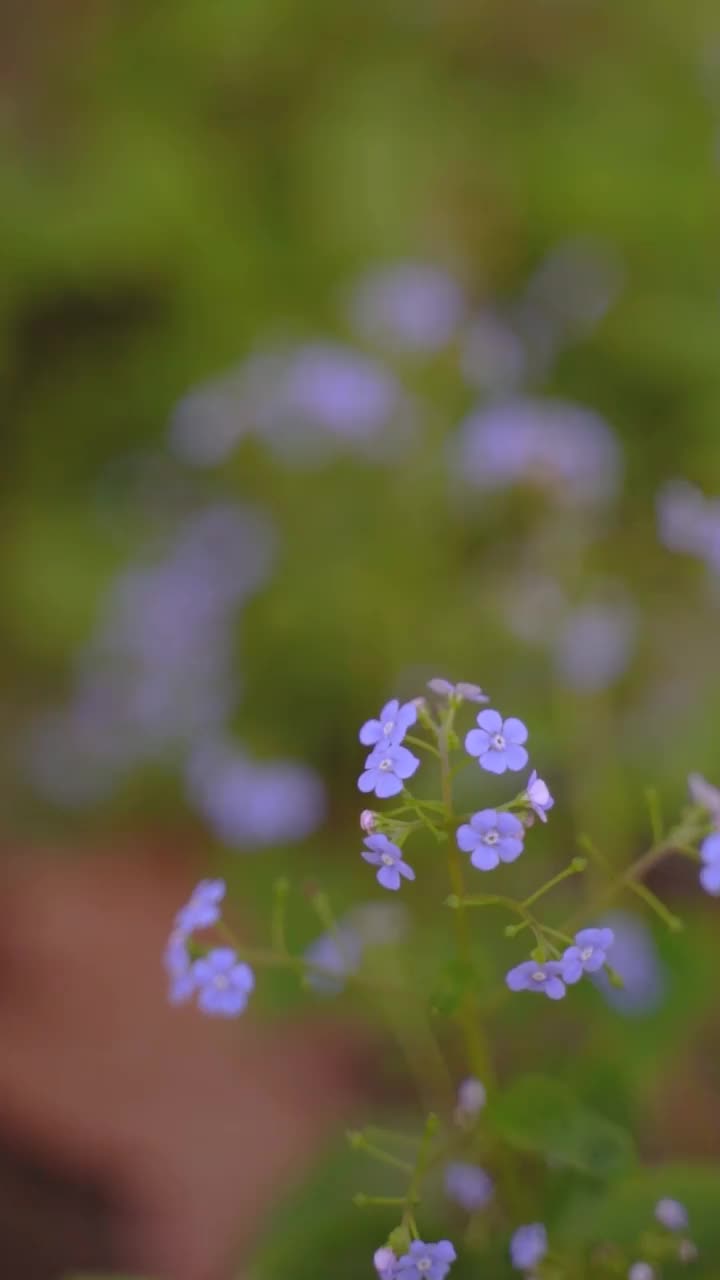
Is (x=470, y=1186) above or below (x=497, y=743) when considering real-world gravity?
below

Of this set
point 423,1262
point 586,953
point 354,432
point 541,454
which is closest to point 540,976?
point 586,953

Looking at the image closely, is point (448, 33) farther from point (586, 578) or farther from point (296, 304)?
point (586, 578)

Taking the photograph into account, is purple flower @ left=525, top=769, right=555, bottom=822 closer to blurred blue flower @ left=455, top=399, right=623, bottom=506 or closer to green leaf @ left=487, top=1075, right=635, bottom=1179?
green leaf @ left=487, top=1075, right=635, bottom=1179

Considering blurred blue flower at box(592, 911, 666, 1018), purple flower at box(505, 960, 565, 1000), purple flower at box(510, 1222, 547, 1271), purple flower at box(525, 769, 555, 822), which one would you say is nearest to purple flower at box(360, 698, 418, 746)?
purple flower at box(525, 769, 555, 822)

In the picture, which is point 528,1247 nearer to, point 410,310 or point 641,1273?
point 641,1273

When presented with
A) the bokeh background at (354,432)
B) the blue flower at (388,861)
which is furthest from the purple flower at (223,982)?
the bokeh background at (354,432)
